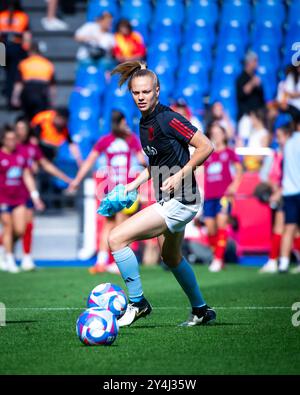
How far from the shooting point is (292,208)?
1395 centimetres

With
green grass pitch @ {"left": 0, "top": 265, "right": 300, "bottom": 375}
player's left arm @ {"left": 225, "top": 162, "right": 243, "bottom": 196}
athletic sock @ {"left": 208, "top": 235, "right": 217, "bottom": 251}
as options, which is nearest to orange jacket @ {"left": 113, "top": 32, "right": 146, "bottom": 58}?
player's left arm @ {"left": 225, "top": 162, "right": 243, "bottom": 196}

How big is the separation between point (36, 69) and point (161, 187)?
474 inches

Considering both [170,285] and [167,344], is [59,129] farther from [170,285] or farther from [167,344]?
[167,344]

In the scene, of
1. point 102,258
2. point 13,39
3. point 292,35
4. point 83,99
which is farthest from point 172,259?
point 292,35

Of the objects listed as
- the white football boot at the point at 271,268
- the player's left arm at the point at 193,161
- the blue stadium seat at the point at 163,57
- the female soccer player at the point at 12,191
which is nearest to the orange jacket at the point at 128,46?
the blue stadium seat at the point at 163,57

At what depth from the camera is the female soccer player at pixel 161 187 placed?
24.2 ft

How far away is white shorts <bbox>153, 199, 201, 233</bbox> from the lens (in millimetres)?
7438

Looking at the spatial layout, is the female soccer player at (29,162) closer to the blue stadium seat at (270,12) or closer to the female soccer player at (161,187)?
the female soccer player at (161,187)

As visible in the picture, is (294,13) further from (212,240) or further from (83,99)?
(212,240)

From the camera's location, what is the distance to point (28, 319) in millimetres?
8453

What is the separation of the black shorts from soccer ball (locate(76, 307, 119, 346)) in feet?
24.5

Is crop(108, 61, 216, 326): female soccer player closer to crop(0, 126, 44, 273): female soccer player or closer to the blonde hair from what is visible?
the blonde hair

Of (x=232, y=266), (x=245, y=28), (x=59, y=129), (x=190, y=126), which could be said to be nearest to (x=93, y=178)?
(x=59, y=129)

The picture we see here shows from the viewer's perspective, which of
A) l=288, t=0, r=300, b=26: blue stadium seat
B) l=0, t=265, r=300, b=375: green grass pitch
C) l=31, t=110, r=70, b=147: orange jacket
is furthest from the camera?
l=288, t=0, r=300, b=26: blue stadium seat
